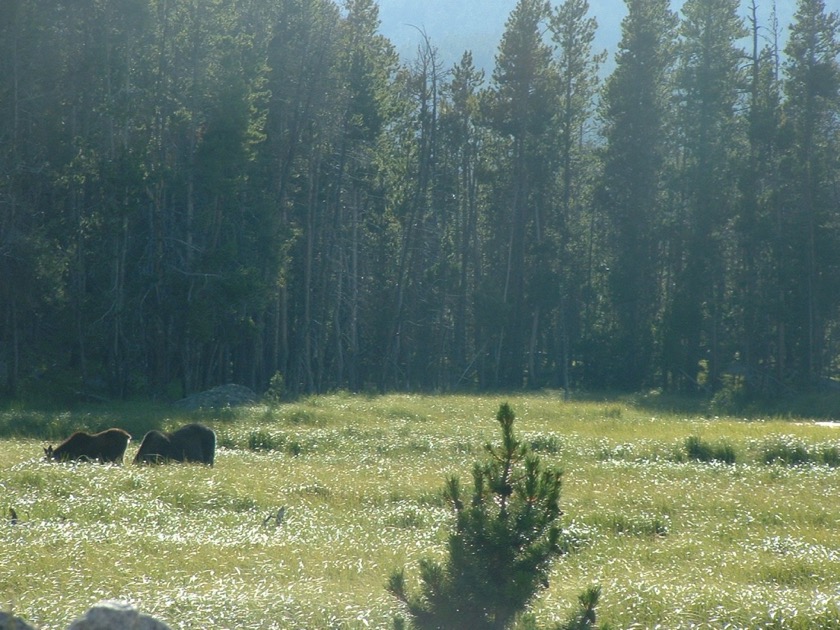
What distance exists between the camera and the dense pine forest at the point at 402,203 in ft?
111

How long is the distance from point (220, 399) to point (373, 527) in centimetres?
1940

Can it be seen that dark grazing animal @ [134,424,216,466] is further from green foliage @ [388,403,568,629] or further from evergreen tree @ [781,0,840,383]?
evergreen tree @ [781,0,840,383]

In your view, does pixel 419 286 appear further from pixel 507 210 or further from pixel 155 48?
pixel 155 48

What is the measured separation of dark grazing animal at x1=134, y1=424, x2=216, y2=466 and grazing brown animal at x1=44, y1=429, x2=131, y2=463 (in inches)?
13.8

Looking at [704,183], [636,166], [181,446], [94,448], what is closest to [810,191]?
[704,183]

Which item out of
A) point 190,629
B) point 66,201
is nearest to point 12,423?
point 66,201

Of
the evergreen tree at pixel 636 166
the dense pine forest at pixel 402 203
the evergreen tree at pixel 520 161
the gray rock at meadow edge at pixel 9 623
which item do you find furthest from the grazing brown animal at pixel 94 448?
the evergreen tree at pixel 636 166

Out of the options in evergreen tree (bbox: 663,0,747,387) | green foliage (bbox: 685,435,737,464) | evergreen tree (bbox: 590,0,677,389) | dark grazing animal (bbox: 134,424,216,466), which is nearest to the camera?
dark grazing animal (bbox: 134,424,216,466)

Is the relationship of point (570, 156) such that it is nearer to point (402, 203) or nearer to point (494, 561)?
point (402, 203)

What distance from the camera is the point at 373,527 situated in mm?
11344

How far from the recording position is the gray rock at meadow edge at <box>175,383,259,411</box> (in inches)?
1137

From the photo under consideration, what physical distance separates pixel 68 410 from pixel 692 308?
28.4 metres

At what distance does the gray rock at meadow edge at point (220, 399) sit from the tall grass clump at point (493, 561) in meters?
21.7

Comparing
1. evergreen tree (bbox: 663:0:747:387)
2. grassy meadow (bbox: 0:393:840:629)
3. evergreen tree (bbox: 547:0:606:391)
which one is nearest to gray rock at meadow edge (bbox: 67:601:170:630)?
grassy meadow (bbox: 0:393:840:629)
